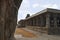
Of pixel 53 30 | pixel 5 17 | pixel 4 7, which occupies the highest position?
pixel 4 7

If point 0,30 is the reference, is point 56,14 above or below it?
above

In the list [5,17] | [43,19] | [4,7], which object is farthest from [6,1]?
[43,19]

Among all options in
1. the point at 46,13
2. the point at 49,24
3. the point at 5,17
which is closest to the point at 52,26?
the point at 49,24

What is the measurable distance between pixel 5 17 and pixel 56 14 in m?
15.6

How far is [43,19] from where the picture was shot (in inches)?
842

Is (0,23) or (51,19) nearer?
(0,23)

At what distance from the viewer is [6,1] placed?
4.01 metres

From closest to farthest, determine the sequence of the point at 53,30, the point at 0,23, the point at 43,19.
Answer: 1. the point at 0,23
2. the point at 53,30
3. the point at 43,19

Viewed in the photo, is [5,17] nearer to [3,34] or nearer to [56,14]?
[3,34]

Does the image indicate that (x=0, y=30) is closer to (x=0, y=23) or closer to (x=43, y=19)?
(x=0, y=23)

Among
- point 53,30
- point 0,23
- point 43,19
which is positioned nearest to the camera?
point 0,23

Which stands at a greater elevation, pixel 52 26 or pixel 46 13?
pixel 46 13

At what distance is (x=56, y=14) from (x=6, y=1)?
51.3 feet

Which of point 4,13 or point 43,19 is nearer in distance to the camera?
point 4,13
